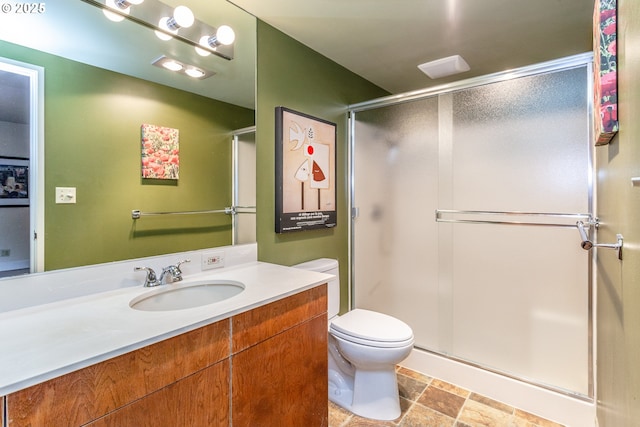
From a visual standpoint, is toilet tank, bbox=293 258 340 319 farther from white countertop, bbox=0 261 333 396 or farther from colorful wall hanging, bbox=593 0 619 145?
colorful wall hanging, bbox=593 0 619 145

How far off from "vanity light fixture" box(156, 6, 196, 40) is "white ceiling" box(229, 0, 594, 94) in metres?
0.34

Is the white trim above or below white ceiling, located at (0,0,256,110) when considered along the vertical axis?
below

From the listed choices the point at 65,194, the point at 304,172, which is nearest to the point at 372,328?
the point at 304,172

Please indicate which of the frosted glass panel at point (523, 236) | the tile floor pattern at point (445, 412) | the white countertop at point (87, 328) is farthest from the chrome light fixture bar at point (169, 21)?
the tile floor pattern at point (445, 412)

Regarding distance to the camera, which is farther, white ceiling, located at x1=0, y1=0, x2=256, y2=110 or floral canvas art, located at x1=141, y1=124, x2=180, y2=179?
floral canvas art, located at x1=141, y1=124, x2=180, y2=179

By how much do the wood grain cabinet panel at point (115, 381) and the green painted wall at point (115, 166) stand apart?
1.87 feet

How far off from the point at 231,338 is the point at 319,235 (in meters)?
1.26

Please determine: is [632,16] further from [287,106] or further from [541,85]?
[287,106]

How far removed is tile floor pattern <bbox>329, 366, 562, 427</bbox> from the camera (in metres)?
1.67

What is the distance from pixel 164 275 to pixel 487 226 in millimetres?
1871

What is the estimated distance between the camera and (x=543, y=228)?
70.0 inches

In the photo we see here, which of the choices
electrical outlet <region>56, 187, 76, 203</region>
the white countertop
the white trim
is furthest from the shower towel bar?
electrical outlet <region>56, 187, 76, 203</region>

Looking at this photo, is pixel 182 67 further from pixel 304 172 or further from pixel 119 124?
pixel 304 172

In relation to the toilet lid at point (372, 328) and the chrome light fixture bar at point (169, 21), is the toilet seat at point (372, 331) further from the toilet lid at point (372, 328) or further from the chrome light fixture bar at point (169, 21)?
Result: the chrome light fixture bar at point (169, 21)
